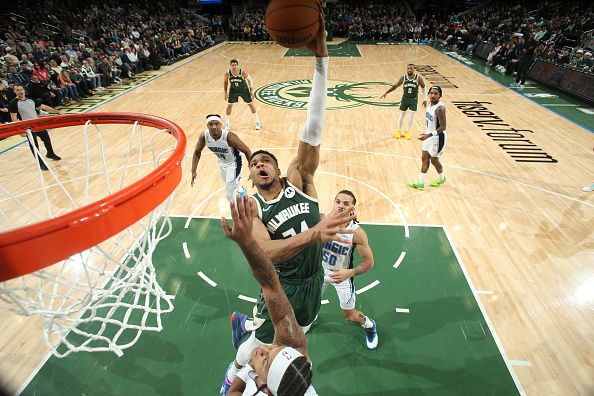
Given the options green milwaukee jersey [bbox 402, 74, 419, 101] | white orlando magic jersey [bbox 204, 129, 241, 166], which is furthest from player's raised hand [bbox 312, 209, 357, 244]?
green milwaukee jersey [bbox 402, 74, 419, 101]

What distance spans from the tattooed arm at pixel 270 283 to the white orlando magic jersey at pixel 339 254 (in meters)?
1.62

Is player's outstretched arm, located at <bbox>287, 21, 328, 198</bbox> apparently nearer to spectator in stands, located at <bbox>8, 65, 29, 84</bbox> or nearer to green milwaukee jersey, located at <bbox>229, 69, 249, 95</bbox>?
green milwaukee jersey, located at <bbox>229, 69, 249, 95</bbox>

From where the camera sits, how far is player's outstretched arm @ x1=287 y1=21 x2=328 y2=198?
7.96 ft

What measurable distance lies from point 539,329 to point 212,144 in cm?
457

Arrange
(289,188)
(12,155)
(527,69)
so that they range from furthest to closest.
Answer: (527,69) → (12,155) → (289,188)

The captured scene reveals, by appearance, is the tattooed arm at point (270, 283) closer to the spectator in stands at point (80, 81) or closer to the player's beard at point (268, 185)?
the player's beard at point (268, 185)

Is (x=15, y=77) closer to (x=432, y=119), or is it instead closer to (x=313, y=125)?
(x=432, y=119)

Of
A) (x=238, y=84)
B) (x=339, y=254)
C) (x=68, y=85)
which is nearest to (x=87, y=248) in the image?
(x=339, y=254)

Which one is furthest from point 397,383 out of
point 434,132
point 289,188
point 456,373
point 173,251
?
point 434,132

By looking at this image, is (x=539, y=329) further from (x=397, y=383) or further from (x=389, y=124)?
(x=389, y=124)

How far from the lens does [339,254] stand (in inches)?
138

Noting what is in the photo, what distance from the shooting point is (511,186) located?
21.7 feet

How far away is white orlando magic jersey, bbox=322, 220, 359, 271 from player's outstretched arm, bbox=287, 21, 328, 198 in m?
0.79

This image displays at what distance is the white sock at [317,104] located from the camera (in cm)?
246
